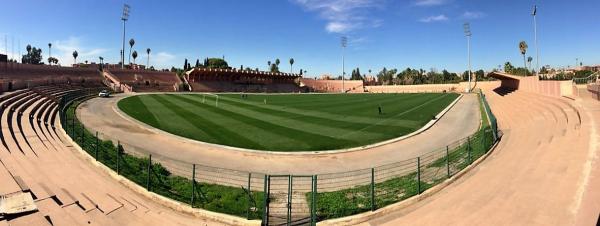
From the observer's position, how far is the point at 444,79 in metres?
177

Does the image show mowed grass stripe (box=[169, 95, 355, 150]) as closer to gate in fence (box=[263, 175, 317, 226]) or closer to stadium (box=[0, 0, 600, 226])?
stadium (box=[0, 0, 600, 226])

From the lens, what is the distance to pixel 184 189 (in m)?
14.4

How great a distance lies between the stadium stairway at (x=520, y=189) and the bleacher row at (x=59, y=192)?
7961 mm

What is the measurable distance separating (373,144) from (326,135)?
4.47 metres

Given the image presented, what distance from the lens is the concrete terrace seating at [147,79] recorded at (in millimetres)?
95625

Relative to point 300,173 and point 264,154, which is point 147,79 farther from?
point 300,173

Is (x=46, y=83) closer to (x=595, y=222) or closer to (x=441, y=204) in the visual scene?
(x=441, y=204)

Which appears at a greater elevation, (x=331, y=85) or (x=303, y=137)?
(x=331, y=85)

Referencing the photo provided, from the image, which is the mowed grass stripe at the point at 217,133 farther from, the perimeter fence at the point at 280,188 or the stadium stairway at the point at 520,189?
the stadium stairway at the point at 520,189

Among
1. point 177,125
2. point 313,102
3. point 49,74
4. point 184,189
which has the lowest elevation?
point 184,189

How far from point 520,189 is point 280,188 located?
28.8ft

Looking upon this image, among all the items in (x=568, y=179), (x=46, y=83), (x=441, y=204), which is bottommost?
(x=441, y=204)

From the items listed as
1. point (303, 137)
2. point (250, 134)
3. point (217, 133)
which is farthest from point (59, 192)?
point (303, 137)

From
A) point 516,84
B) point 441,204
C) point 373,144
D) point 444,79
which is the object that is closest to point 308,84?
point 444,79
